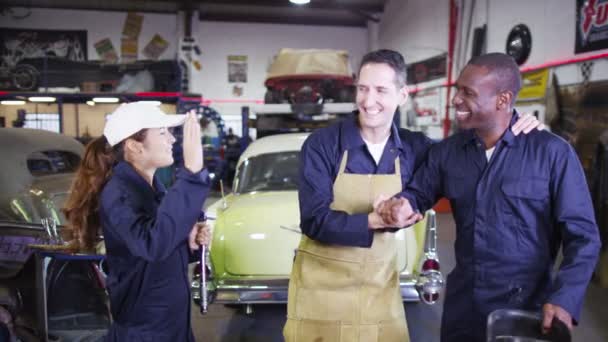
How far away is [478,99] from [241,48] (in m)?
16.7

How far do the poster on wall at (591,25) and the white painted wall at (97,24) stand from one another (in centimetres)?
1333

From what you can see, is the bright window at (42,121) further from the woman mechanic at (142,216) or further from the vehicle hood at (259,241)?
the woman mechanic at (142,216)

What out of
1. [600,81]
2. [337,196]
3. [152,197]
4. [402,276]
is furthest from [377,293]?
[600,81]

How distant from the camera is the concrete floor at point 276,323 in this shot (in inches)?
164

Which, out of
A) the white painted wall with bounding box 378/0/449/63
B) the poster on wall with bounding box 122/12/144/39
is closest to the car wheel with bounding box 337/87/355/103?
the white painted wall with bounding box 378/0/449/63

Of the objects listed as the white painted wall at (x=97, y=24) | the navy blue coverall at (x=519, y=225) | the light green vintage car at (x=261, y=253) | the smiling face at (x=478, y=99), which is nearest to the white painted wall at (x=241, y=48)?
the white painted wall at (x=97, y=24)

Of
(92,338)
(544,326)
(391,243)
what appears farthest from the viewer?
(92,338)

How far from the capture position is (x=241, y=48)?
17719 mm

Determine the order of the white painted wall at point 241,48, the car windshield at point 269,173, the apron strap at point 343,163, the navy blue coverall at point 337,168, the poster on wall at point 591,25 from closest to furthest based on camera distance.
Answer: the navy blue coverall at point 337,168
the apron strap at point 343,163
the car windshield at point 269,173
the poster on wall at point 591,25
the white painted wall at point 241,48

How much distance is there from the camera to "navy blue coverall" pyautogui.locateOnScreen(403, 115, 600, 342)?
1.69m

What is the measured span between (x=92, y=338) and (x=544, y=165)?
115 inches

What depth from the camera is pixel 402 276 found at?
12.6ft

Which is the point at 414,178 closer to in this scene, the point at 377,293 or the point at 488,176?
the point at 488,176

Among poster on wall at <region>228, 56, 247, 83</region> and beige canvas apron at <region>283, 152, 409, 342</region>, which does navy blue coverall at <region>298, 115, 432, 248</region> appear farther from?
poster on wall at <region>228, 56, 247, 83</region>
